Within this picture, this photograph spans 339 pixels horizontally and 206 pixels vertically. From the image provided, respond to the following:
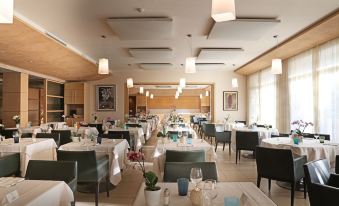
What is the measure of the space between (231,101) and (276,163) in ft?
27.1

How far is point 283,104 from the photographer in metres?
8.49

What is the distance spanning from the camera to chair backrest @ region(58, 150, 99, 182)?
11.8 feet

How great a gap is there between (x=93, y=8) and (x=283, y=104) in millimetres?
6448

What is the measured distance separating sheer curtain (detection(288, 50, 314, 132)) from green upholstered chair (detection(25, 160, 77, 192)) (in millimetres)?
6199

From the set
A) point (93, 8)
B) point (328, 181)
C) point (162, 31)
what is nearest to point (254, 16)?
point (162, 31)

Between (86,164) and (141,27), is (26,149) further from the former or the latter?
(141,27)

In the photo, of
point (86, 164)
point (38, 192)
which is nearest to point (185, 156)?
point (86, 164)

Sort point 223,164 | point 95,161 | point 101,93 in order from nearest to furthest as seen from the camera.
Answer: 1. point 95,161
2. point 223,164
3. point 101,93

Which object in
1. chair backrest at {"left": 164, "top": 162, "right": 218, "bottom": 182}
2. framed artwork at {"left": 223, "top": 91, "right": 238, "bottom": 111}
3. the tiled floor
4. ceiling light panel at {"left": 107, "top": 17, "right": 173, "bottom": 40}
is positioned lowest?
the tiled floor

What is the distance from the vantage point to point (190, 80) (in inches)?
471

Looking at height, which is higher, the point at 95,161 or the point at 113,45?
the point at 113,45

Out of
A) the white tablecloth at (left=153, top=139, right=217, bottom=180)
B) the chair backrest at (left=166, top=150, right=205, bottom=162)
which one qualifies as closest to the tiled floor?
the white tablecloth at (left=153, top=139, right=217, bottom=180)

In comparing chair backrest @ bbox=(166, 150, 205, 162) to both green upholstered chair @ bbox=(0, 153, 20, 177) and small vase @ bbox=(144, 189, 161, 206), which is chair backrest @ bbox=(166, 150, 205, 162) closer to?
small vase @ bbox=(144, 189, 161, 206)

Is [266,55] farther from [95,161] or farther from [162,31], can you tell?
[95,161]
